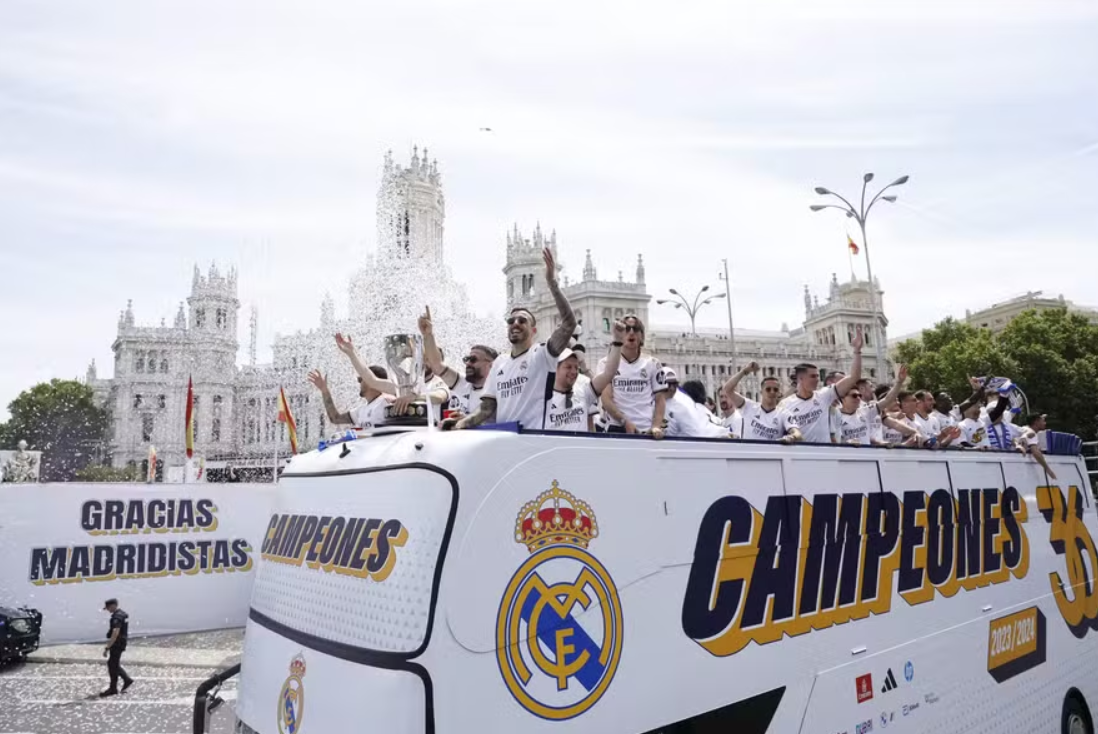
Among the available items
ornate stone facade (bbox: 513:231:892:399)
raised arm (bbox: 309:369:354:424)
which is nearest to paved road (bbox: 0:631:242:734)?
raised arm (bbox: 309:369:354:424)

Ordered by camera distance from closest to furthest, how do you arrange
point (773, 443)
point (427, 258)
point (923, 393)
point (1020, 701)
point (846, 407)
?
1. point (773, 443)
2. point (1020, 701)
3. point (846, 407)
4. point (923, 393)
5. point (427, 258)

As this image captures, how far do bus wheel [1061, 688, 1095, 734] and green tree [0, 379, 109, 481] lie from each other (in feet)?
298

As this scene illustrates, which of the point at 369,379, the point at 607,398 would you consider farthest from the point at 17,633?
the point at 607,398

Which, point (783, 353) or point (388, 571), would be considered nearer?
point (388, 571)

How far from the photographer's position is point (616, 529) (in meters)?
3.44

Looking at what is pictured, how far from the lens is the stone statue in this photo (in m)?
30.0

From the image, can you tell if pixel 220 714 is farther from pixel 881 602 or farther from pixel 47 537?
pixel 47 537

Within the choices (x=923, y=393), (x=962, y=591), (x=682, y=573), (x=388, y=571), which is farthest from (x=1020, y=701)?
(x=388, y=571)

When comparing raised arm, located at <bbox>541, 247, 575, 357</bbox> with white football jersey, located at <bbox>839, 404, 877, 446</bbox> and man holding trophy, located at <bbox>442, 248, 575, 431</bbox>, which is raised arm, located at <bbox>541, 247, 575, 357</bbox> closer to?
man holding trophy, located at <bbox>442, 248, 575, 431</bbox>

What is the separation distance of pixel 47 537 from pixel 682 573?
44.5 ft

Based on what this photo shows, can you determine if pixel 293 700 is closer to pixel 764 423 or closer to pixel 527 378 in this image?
pixel 527 378

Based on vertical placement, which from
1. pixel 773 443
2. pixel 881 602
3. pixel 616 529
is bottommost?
pixel 881 602

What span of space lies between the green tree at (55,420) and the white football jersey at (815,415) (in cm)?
8997

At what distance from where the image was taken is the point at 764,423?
6691 millimetres
